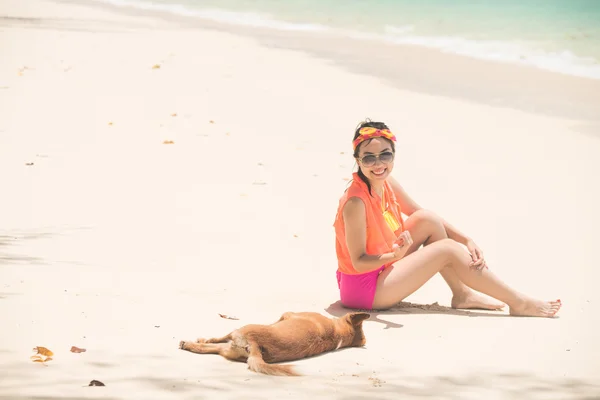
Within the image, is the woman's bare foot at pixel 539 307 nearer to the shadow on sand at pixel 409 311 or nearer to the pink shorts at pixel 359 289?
the shadow on sand at pixel 409 311

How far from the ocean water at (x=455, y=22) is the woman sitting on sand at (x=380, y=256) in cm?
1493

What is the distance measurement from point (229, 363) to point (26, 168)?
4.81 m

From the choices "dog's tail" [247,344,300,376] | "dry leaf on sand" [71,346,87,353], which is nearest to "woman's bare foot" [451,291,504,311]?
"dog's tail" [247,344,300,376]

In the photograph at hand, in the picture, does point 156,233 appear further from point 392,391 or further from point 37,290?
point 392,391

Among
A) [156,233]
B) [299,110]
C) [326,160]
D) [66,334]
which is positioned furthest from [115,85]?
[66,334]

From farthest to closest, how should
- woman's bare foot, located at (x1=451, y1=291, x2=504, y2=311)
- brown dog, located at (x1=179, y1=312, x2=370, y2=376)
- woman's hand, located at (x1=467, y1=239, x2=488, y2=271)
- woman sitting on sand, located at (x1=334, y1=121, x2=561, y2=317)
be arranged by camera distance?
woman's bare foot, located at (x1=451, y1=291, x2=504, y2=311) → woman's hand, located at (x1=467, y1=239, x2=488, y2=271) → woman sitting on sand, located at (x1=334, y1=121, x2=561, y2=317) → brown dog, located at (x1=179, y1=312, x2=370, y2=376)

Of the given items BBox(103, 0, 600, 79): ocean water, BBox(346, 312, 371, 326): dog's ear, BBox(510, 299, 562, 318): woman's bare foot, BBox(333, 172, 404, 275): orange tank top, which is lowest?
BBox(346, 312, 371, 326): dog's ear

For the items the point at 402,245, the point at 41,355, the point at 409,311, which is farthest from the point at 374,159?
the point at 41,355

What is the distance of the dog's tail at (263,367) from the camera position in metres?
4.31

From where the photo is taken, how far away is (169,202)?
26.2 feet

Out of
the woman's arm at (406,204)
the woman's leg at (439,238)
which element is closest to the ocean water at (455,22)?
the woman's arm at (406,204)

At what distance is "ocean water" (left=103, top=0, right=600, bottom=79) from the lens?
80.2ft

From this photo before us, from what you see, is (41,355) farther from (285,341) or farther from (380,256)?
(380,256)

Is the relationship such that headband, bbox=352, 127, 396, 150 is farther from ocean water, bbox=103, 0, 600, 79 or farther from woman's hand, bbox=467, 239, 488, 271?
ocean water, bbox=103, 0, 600, 79
